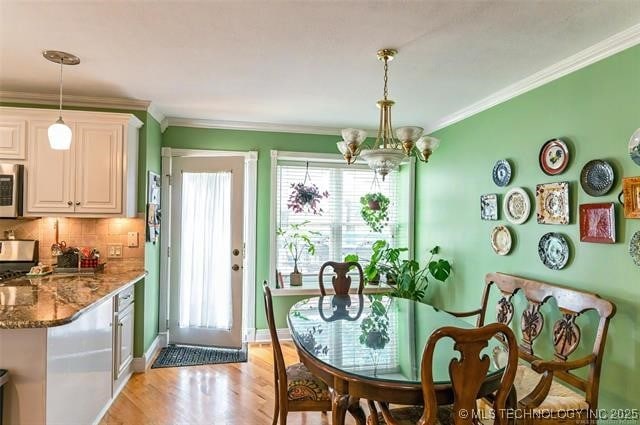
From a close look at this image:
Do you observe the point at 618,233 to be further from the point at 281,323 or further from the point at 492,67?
the point at 281,323

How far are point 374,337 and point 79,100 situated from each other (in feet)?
10.5

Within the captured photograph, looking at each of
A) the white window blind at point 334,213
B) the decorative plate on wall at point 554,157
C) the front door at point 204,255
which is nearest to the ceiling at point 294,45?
the decorative plate on wall at point 554,157

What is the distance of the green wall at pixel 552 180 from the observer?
2170 mm

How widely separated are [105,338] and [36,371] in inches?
33.8

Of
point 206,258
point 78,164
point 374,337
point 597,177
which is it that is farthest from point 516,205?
point 78,164

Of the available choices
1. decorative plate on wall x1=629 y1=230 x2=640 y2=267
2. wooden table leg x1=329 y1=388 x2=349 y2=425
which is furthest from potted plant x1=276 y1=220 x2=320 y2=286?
decorative plate on wall x1=629 y1=230 x2=640 y2=267

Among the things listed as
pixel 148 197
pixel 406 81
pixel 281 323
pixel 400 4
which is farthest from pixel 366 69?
pixel 281 323

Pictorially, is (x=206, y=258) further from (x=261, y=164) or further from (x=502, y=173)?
(x=502, y=173)

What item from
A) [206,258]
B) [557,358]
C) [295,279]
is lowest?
[557,358]

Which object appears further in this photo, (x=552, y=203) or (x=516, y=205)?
(x=516, y=205)

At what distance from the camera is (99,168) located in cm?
317

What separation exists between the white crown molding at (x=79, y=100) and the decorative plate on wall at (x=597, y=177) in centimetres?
356

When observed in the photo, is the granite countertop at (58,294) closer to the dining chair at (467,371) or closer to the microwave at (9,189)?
the microwave at (9,189)

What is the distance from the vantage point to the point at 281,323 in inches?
171
